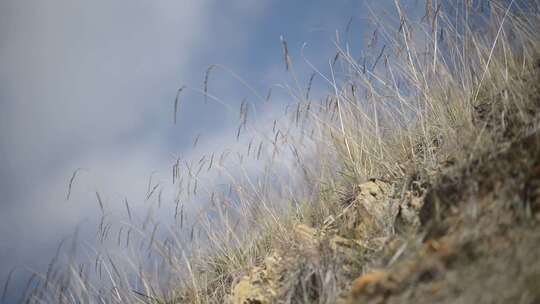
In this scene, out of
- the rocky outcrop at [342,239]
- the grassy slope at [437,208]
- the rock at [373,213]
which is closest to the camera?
the grassy slope at [437,208]

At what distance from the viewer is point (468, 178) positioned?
1441 mm

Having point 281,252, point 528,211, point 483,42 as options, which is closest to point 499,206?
point 528,211

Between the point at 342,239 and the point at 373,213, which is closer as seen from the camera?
the point at 342,239

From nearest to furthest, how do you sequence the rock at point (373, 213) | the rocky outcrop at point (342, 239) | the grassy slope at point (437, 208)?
1. the grassy slope at point (437, 208)
2. the rocky outcrop at point (342, 239)
3. the rock at point (373, 213)

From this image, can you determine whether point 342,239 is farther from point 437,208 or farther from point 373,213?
point 437,208

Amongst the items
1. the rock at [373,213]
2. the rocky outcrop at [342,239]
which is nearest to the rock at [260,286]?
the rocky outcrop at [342,239]

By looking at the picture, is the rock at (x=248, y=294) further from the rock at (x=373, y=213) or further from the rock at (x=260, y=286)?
the rock at (x=373, y=213)

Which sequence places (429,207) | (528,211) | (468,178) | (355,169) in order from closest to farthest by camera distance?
(528,211)
(468,178)
(429,207)
(355,169)

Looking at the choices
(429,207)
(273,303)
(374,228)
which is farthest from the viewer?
(374,228)

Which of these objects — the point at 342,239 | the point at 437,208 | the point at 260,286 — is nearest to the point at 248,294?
the point at 260,286

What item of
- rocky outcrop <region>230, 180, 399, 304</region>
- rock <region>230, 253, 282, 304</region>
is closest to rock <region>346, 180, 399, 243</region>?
rocky outcrop <region>230, 180, 399, 304</region>

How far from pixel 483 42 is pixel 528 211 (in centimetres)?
211

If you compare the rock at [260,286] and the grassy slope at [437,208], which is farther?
the rock at [260,286]

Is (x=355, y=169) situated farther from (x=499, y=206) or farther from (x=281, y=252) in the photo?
(x=499, y=206)
